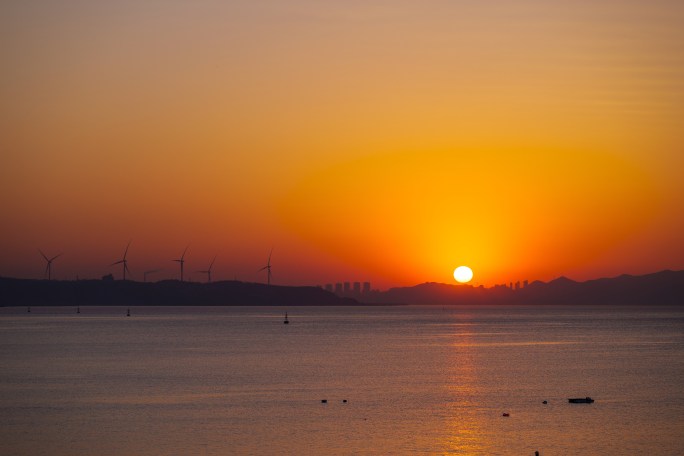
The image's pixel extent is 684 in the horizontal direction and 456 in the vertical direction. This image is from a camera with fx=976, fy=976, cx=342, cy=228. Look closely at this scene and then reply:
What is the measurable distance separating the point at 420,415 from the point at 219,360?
→ 5862 centimetres

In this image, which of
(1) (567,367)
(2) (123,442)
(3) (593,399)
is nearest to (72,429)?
(2) (123,442)

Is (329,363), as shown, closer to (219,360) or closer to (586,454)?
(219,360)

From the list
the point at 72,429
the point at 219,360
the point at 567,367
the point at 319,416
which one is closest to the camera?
the point at 72,429

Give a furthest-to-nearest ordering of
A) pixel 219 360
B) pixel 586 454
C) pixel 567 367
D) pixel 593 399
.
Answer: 1. pixel 219 360
2. pixel 567 367
3. pixel 593 399
4. pixel 586 454

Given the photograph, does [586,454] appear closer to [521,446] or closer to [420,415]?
[521,446]

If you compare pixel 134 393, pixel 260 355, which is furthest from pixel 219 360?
pixel 134 393

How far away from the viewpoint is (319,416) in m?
68.2

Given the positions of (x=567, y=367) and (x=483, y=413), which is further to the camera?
(x=567, y=367)

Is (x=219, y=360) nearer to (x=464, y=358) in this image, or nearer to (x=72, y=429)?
(x=464, y=358)

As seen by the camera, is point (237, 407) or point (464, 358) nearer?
point (237, 407)

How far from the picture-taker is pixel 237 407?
72.8 metres

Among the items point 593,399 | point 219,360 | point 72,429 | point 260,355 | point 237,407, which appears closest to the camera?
point 72,429

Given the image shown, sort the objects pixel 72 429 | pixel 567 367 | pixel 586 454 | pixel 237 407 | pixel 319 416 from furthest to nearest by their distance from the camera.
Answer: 1. pixel 567 367
2. pixel 237 407
3. pixel 319 416
4. pixel 72 429
5. pixel 586 454

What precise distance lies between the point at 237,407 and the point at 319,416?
7.72 metres
